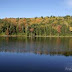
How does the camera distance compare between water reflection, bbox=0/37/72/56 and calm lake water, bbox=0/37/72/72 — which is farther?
water reflection, bbox=0/37/72/56

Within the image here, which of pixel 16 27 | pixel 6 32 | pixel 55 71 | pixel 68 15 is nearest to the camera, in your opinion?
pixel 55 71

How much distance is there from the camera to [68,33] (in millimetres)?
145750

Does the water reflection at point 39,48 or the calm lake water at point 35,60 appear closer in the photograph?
the calm lake water at point 35,60

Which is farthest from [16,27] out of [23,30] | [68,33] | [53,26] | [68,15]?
[68,15]

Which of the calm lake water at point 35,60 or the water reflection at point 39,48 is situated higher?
the calm lake water at point 35,60

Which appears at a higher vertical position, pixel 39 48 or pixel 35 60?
pixel 35 60

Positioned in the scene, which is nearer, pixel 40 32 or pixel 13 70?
pixel 13 70

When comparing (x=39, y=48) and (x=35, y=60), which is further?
(x=39, y=48)

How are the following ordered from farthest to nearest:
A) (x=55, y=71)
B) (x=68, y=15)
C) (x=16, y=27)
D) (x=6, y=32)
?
(x=68, y=15) < (x=16, y=27) < (x=6, y=32) < (x=55, y=71)

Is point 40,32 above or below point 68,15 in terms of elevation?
below

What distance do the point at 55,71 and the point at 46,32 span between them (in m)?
128

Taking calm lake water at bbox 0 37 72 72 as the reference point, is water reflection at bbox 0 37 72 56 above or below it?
below

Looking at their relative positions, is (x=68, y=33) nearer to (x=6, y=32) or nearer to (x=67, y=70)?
(x=6, y=32)

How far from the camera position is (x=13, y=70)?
18766mm
